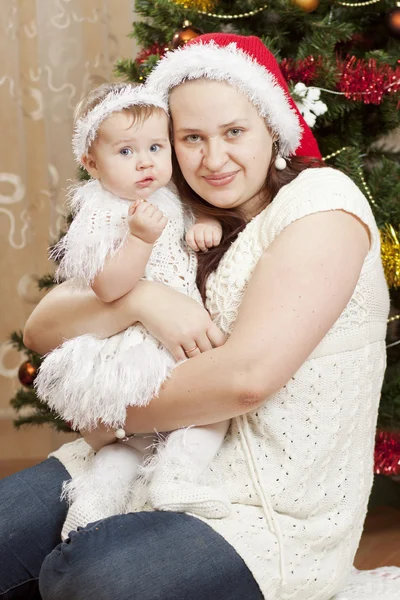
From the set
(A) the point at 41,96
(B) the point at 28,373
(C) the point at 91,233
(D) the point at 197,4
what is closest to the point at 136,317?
(C) the point at 91,233

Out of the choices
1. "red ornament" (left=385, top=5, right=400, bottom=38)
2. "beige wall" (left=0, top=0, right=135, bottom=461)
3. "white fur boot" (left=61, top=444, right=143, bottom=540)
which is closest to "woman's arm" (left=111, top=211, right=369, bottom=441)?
"white fur boot" (left=61, top=444, right=143, bottom=540)

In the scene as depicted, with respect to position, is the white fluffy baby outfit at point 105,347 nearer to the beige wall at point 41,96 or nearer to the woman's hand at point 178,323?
the woman's hand at point 178,323

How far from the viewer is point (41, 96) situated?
11.5 ft

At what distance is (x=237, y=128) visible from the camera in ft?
5.33

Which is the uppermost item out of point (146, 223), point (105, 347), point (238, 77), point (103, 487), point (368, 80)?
point (238, 77)

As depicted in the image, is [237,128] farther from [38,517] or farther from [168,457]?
[38,517]

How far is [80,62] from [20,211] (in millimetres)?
701

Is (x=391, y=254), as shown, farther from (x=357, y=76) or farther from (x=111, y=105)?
(x=111, y=105)

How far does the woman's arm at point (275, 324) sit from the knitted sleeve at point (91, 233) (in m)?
0.27

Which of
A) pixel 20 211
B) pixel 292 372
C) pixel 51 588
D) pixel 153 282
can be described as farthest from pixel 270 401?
pixel 20 211

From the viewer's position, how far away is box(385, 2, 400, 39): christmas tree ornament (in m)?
2.24

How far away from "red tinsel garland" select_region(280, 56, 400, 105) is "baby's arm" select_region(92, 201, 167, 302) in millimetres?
978

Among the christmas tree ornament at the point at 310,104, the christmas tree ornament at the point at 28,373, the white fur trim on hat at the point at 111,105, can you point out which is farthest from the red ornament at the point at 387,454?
the white fur trim on hat at the point at 111,105

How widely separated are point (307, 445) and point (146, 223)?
1.64 ft
